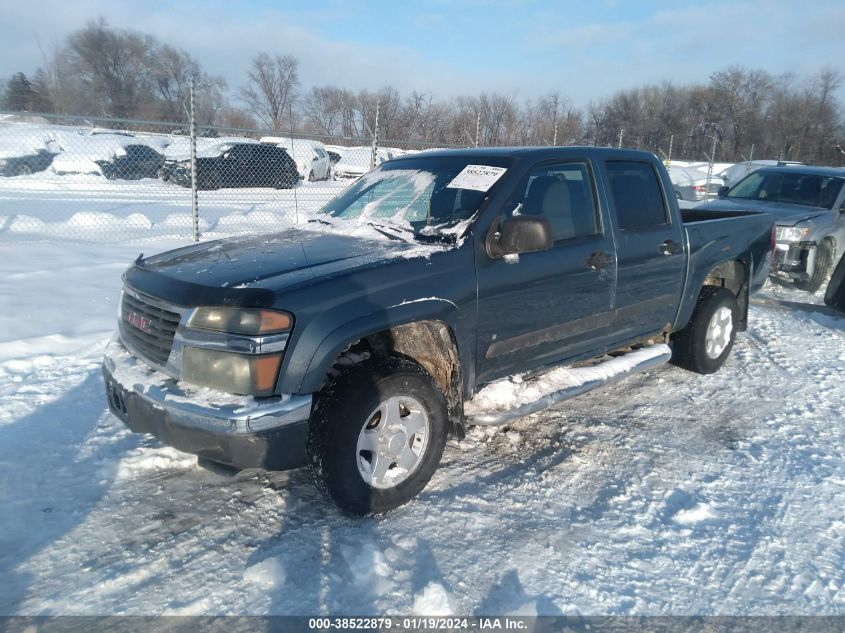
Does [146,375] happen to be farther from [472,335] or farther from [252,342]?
[472,335]

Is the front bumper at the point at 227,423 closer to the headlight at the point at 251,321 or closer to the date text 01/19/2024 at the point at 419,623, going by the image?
the headlight at the point at 251,321

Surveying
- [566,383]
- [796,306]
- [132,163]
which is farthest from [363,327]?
[132,163]

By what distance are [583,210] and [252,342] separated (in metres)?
2.36

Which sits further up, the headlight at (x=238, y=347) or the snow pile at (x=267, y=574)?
the headlight at (x=238, y=347)

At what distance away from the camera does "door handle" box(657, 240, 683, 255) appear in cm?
432

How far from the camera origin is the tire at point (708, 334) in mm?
4941

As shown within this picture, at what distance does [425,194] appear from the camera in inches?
146

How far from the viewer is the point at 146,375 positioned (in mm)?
2906

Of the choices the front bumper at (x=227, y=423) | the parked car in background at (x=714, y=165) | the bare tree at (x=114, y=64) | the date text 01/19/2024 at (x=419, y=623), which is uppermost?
the bare tree at (x=114, y=64)

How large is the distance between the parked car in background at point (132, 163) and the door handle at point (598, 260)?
1740cm

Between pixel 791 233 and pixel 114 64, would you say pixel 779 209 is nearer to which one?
pixel 791 233

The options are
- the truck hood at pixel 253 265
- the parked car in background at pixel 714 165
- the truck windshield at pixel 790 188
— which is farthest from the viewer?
the parked car in background at pixel 714 165

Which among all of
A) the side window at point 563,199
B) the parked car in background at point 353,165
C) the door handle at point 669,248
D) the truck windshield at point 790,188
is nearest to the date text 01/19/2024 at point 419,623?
the side window at point 563,199

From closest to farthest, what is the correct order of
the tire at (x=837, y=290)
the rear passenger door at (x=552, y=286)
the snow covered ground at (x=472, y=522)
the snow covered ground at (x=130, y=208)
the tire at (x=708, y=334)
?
the snow covered ground at (x=472, y=522)
the rear passenger door at (x=552, y=286)
the tire at (x=708, y=334)
the tire at (x=837, y=290)
the snow covered ground at (x=130, y=208)
